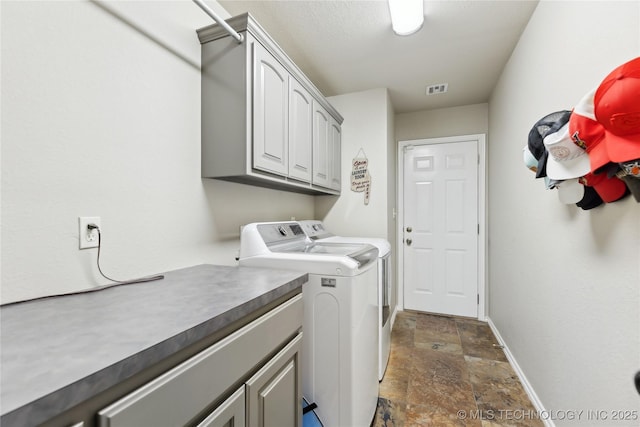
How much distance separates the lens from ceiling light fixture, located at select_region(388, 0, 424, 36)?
62.3 inches

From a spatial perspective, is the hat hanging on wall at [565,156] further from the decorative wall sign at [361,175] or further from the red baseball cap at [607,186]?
the decorative wall sign at [361,175]

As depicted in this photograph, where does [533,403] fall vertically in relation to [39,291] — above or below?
below

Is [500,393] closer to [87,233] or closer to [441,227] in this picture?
[441,227]

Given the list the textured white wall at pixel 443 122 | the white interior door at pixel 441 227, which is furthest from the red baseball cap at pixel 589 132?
the textured white wall at pixel 443 122

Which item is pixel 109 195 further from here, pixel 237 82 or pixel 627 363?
pixel 627 363

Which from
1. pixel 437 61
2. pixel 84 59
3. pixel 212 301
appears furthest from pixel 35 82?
pixel 437 61

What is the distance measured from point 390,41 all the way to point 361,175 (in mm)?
1155

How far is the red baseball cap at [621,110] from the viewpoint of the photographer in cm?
72

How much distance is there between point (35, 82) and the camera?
0.86 m

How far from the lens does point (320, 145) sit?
7.43ft

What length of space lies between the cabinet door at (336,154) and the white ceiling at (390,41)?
0.43m

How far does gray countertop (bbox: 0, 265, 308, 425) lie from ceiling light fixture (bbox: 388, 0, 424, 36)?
5.44ft

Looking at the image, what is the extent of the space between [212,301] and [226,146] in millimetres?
876

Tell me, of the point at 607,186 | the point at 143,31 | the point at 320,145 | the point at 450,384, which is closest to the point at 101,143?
the point at 143,31
